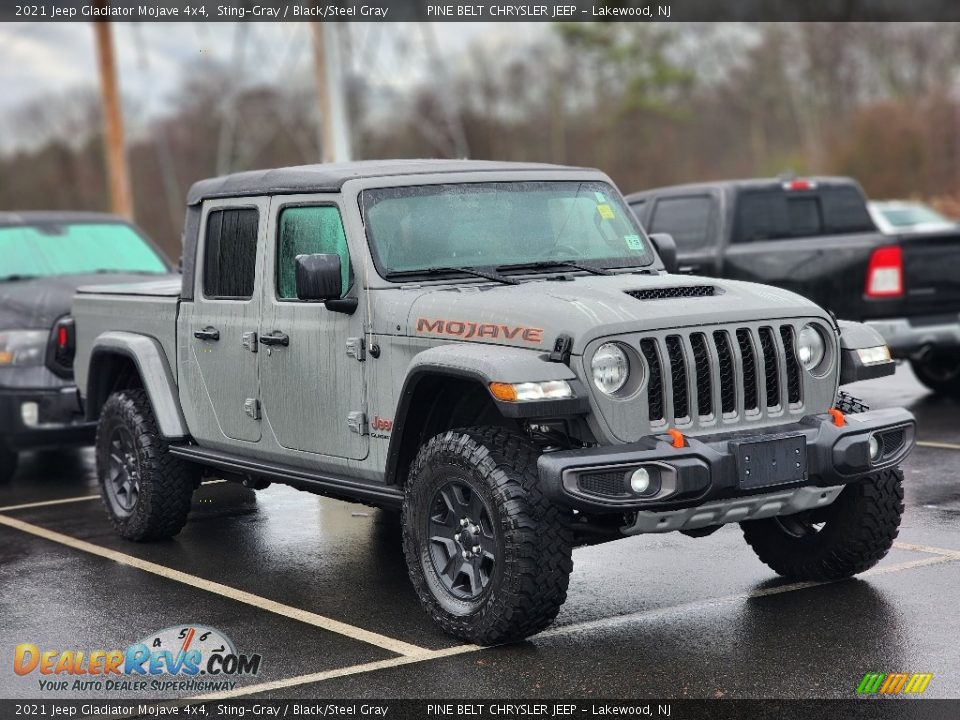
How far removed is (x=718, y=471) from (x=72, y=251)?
7922mm

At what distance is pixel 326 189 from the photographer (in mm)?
6961

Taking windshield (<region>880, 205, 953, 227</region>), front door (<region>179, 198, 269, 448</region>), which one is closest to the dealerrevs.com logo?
front door (<region>179, 198, 269, 448</region>)

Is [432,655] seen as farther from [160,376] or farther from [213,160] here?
[213,160]

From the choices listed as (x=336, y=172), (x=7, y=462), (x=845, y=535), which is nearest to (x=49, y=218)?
(x=7, y=462)

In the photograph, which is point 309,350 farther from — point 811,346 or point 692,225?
point 692,225

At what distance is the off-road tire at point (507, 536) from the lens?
562 cm

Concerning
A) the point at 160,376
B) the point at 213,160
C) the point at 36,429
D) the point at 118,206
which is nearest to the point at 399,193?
the point at 160,376

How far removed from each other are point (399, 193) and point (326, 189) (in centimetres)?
→ 36

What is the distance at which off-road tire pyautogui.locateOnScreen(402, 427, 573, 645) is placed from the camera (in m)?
5.62

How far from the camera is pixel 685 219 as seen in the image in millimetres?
13781

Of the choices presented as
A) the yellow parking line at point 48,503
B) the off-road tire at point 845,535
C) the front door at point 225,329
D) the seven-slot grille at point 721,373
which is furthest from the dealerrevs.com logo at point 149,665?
the yellow parking line at point 48,503

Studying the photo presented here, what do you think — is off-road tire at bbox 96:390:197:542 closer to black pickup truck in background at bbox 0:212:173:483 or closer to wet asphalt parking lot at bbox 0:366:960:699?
wet asphalt parking lot at bbox 0:366:960:699

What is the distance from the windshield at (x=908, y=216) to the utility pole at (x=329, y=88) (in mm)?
10633

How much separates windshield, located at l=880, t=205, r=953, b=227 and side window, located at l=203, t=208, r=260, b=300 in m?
21.7
